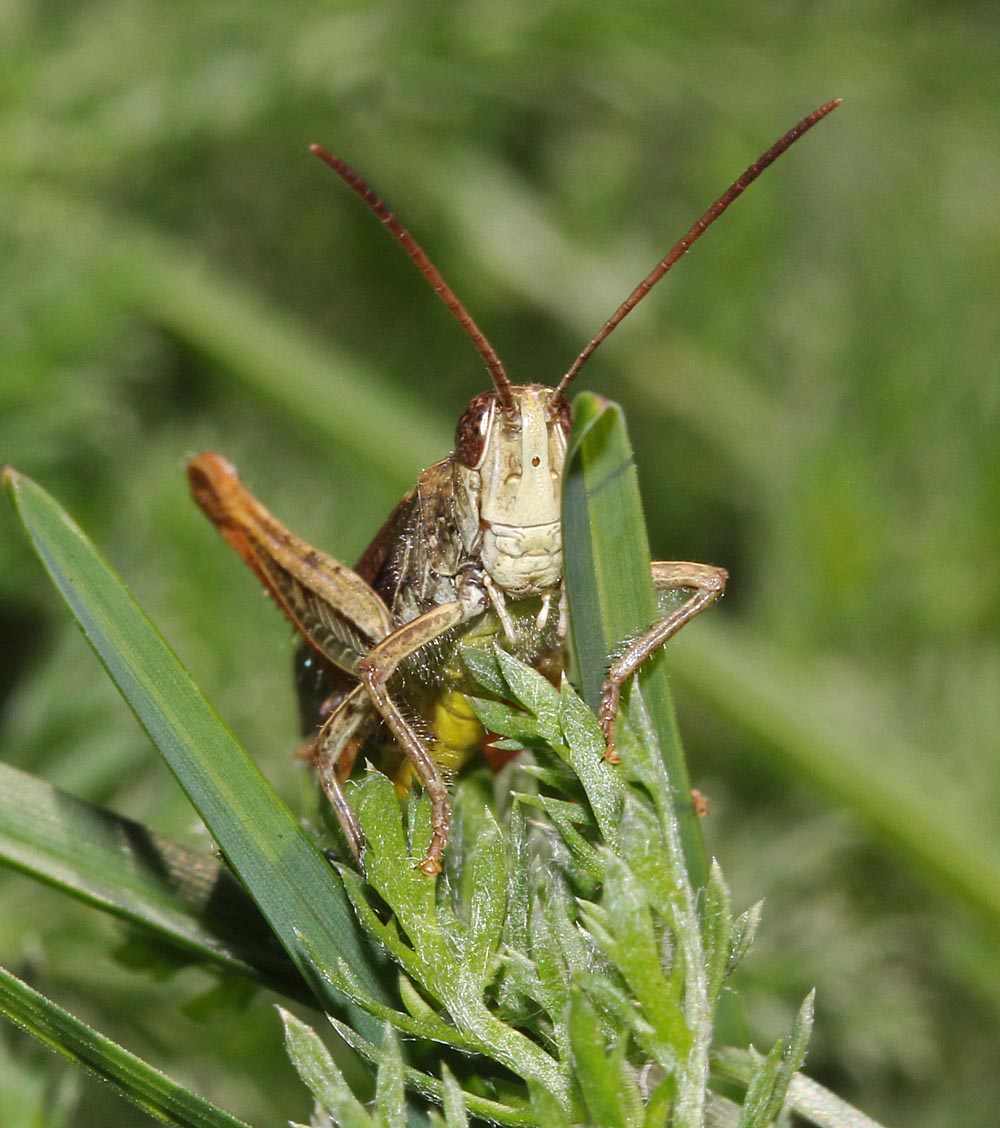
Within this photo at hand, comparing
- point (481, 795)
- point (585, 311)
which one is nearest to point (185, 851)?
point (481, 795)

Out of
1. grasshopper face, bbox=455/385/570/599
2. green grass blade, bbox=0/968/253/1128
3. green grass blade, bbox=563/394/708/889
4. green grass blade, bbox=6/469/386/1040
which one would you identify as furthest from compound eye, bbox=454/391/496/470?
green grass blade, bbox=0/968/253/1128

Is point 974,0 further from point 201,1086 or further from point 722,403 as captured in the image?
point 201,1086

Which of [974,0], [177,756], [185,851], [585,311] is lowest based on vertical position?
[185,851]

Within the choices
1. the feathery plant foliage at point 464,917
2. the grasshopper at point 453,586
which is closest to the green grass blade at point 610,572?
the feathery plant foliage at point 464,917

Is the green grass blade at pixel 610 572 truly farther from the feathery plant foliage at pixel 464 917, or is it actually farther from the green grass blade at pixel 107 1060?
the green grass blade at pixel 107 1060

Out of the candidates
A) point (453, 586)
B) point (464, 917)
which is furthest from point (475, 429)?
point (464, 917)

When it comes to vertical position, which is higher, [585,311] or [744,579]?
[585,311]

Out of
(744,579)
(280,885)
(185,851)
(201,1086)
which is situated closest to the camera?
(280,885)
